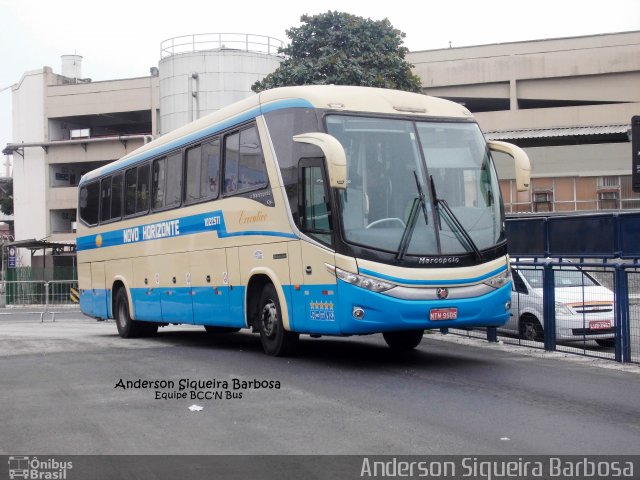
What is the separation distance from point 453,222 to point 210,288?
4941mm

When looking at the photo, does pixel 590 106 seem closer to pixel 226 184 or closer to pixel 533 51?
pixel 533 51

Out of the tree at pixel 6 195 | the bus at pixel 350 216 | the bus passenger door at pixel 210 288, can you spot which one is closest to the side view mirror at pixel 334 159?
the bus at pixel 350 216

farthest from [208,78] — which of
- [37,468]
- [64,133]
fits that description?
[37,468]

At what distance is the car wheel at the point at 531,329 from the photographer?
44.0ft

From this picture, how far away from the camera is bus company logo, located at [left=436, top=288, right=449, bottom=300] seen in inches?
428

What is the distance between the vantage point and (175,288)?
52.2 ft

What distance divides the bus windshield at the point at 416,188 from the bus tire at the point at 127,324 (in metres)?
8.86

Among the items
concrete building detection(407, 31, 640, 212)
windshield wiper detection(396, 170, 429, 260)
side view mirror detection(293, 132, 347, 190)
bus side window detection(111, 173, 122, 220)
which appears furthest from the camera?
concrete building detection(407, 31, 640, 212)

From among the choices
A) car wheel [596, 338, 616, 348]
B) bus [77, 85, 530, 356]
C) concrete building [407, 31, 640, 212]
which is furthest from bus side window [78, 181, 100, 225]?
concrete building [407, 31, 640, 212]

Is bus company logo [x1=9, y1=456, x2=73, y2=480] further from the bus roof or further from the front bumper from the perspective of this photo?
the bus roof

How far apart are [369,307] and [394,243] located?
860mm

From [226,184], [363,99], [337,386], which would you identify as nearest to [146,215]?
[226,184]

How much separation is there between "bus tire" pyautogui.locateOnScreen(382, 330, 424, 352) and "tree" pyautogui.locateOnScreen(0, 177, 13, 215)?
64.6 meters

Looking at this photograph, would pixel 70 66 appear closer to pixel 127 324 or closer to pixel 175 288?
pixel 127 324
